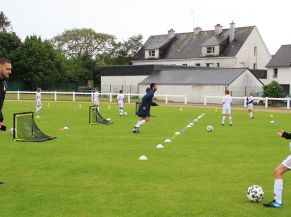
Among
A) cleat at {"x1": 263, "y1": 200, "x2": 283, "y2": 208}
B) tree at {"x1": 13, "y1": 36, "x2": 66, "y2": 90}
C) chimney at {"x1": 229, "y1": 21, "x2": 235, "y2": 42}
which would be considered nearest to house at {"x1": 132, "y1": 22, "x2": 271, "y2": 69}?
chimney at {"x1": 229, "y1": 21, "x2": 235, "y2": 42}

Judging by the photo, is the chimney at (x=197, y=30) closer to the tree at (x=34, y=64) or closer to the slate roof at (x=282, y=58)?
the slate roof at (x=282, y=58)

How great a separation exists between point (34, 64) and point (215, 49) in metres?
28.5

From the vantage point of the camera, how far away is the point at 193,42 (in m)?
74.6

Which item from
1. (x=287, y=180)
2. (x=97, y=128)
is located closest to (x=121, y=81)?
A: (x=97, y=128)

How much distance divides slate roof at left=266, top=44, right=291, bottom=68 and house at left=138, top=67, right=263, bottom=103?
5.12 meters

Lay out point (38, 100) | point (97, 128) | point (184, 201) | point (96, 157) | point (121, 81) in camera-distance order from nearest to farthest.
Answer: point (184, 201) < point (96, 157) < point (97, 128) < point (38, 100) < point (121, 81)

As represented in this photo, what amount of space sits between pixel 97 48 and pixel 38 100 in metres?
68.1

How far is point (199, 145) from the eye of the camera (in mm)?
16031

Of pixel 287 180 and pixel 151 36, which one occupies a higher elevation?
pixel 151 36

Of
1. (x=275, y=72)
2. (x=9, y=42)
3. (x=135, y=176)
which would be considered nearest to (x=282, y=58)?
(x=275, y=72)

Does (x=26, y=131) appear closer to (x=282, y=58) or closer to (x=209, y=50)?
(x=282, y=58)

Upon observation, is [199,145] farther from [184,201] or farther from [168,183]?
[184,201]

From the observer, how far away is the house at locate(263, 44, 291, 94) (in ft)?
196

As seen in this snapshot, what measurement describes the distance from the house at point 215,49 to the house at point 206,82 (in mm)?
11066
